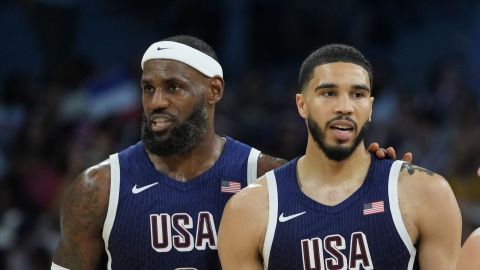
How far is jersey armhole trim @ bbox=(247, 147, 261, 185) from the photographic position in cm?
576

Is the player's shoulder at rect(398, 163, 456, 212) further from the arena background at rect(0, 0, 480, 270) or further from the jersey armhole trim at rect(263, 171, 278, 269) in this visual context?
the arena background at rect(0, 0, 480, 270)

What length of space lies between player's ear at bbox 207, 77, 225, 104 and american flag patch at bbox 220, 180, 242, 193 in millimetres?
404

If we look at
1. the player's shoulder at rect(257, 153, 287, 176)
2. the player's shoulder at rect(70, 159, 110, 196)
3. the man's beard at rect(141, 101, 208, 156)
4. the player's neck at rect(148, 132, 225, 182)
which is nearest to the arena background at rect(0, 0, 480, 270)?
the player's shoulder at rect(257, 153, 287, 176)

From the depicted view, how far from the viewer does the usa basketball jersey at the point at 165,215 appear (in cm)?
557

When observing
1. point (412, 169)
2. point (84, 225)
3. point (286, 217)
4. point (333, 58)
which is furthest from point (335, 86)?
point (84, 225)

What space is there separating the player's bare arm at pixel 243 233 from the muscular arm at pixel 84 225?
723mm

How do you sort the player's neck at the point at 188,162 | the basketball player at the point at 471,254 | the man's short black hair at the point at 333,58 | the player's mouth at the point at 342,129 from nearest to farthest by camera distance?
the basketball player at the point at 471,254 < the player's mouth at the point at 342,129 < the man's short black hair at the point at 333,58 < the player's neck at the point at 188,162

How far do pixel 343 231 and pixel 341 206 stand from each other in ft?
0.40

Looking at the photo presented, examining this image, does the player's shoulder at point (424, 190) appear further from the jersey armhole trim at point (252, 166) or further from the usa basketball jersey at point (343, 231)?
the jersey armhole trim at point (252, 166)

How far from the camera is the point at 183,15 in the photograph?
1298cm

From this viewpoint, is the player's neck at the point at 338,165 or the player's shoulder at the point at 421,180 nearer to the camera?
the player's shoulder at the point at 421,180

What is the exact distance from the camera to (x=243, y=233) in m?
5.14

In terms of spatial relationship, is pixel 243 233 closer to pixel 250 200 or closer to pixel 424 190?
pixel 250 200

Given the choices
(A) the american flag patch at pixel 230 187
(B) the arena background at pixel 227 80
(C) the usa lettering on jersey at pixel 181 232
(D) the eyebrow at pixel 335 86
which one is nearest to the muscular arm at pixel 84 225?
(C) the usa lettering on jersey at pixel 181 232
